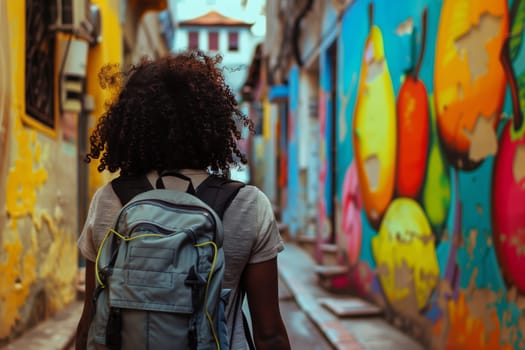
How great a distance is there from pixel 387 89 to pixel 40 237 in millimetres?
3515

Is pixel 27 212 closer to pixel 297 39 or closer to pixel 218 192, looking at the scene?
pixel 218 192

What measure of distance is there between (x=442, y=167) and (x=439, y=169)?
6 cm

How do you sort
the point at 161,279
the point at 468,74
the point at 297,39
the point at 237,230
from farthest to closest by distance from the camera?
the point at 297,39
the point at 468,74
the point at 237,230
the point at 161,279

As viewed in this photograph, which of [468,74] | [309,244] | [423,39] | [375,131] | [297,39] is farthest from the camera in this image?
[297,39]

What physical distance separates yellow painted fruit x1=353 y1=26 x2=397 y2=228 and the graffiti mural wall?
1 cm

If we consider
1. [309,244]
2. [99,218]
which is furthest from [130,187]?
[309,244]

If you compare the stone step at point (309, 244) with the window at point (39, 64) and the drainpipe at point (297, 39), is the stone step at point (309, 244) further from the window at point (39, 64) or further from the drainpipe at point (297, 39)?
the window at point (39, 64)

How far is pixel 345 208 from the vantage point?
8141 millimetres

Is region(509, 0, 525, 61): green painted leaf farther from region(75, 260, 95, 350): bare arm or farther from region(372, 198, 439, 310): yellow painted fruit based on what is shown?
region(75, 260, 95, 350): bare arm

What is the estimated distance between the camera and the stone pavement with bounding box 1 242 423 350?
16.9 ft

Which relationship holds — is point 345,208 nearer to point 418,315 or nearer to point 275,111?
point 418,315

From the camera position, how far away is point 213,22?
147 feet

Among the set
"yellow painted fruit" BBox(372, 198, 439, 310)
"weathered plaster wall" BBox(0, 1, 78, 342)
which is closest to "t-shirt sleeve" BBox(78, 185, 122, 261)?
"weathered plaster wall" BBox(0, 1, 78, 342)

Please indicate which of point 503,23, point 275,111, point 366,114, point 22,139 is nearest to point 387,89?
point 366,114
